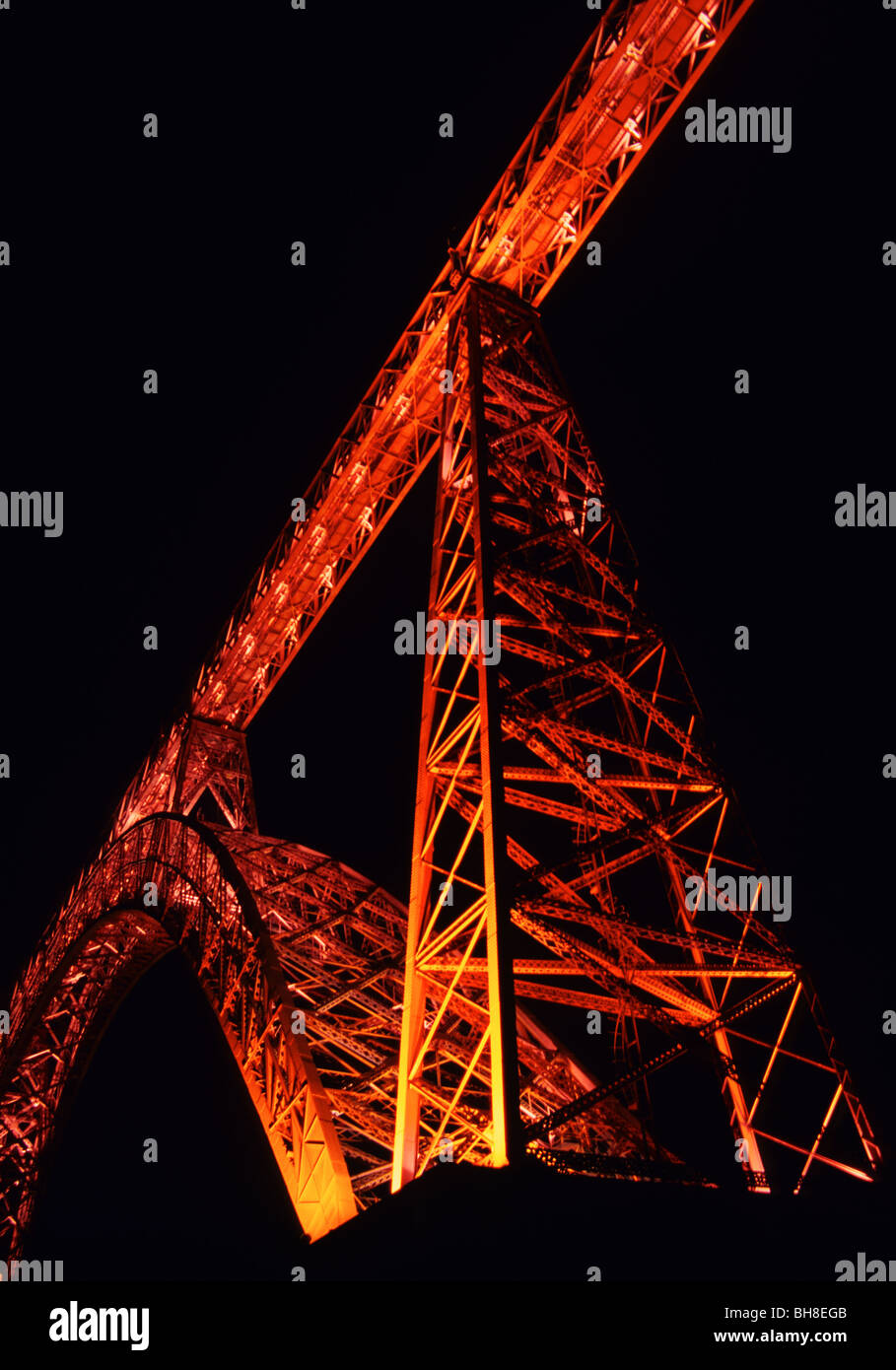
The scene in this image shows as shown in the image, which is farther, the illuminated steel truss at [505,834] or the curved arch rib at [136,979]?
the curved arch rib at [136,979]

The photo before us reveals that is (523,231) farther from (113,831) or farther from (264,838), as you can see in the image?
(113,831)

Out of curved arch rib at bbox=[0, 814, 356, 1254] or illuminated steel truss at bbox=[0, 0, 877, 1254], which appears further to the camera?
curved arch rib at bbox=[0, 814, 356, 1254]

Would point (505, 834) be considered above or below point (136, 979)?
above

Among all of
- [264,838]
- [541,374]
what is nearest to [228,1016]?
[264,838]

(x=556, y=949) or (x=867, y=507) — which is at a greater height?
(x=867, y=507)

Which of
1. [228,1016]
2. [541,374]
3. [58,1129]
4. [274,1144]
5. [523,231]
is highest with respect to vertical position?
[523,231]

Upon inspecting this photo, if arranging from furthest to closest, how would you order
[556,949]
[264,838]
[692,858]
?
1. [264,838]
2. [692,858]
3. [556,949]

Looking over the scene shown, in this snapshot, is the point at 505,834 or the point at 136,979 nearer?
the point at 505,834
